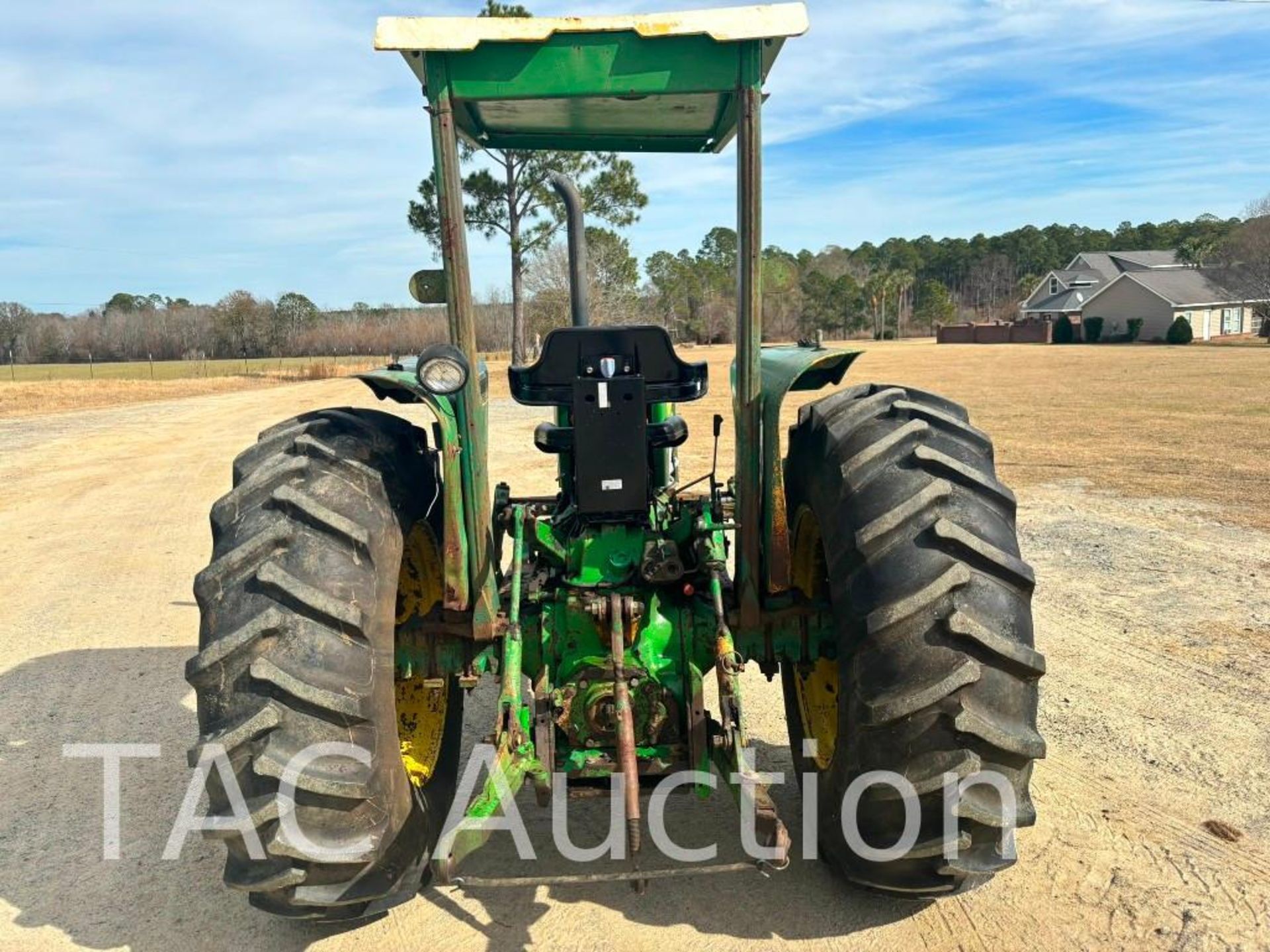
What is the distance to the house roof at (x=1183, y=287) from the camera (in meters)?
55.9

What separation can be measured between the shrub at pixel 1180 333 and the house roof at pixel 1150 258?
22.1 meters

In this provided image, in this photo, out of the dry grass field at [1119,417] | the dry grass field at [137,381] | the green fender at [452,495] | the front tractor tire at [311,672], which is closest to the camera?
the front tractor tire at [311,672]

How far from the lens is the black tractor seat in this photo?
3.43m

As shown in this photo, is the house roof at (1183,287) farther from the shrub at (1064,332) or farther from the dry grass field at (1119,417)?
the dry grass field at (1119,417)

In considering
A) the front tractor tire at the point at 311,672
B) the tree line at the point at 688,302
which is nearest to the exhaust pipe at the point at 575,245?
the front tractor tire at the point at 311,672

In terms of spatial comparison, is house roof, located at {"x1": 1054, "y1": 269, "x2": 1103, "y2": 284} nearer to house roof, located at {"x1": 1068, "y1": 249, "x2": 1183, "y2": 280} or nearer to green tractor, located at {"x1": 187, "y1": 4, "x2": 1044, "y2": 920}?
house roof, located at {"x1": 1068, "y1": 249, "x2": 1183, "y2": 280}

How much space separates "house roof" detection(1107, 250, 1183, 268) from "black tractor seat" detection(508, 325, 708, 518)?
75581 millimetres

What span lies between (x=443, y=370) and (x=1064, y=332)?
203 feet

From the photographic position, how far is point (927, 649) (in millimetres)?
2602

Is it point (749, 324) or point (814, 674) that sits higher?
point (749, 324)

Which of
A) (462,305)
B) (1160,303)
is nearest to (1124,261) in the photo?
(1160,303)

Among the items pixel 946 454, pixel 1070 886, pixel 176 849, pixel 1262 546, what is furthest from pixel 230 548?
pixel 1262 546

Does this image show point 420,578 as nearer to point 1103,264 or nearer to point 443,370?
point 443,370

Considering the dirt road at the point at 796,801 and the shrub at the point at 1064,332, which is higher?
the shrub at the point at 1064,332
